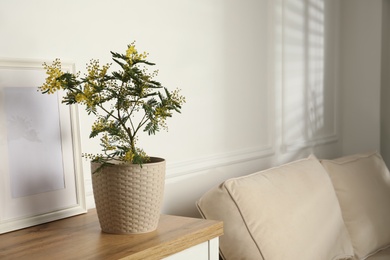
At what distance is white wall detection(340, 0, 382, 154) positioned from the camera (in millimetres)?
3088

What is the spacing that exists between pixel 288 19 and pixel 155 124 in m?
1.57

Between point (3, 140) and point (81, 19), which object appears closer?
point (3, 140)

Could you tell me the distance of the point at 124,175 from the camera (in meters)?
1.26

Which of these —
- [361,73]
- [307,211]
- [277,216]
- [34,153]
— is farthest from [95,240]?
[361,73]

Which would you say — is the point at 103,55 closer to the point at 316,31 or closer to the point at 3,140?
the point at 3,140

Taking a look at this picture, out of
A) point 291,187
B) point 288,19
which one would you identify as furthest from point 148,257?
point 288,19

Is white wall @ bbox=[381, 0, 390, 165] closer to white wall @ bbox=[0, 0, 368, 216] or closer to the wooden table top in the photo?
white wall @ bbox=[0, 0, 368, 216]

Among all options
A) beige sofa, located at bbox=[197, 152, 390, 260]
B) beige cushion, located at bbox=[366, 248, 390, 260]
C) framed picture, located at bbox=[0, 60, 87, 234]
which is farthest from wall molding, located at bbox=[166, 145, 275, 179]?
beige cushion, located at bbox=[366, 248, 390, 260]

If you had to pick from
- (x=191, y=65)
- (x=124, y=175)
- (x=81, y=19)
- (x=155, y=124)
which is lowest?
(x=124, y=175)

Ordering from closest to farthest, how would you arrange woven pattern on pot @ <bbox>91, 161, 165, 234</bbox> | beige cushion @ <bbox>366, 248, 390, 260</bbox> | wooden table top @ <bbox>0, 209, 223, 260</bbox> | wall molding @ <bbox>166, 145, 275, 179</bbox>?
wooden table top @ <bbox>0, 209, 223, 260</bbox>
woven pattern on pot @ <bbox>91, 161, 165, 234</bbox>
wall molding @ <bbox>166, 145, 275, 179</bbox>
beige cushion @ <bbox>366, 248, 390, 260</bbox>

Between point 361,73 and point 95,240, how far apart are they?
2345mm

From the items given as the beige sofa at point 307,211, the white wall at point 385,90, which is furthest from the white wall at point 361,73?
the beige sofa at point 307,211

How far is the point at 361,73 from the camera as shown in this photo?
3150 mm

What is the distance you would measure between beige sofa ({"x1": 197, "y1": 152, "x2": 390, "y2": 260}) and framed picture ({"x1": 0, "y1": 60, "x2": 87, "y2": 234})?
481mm
